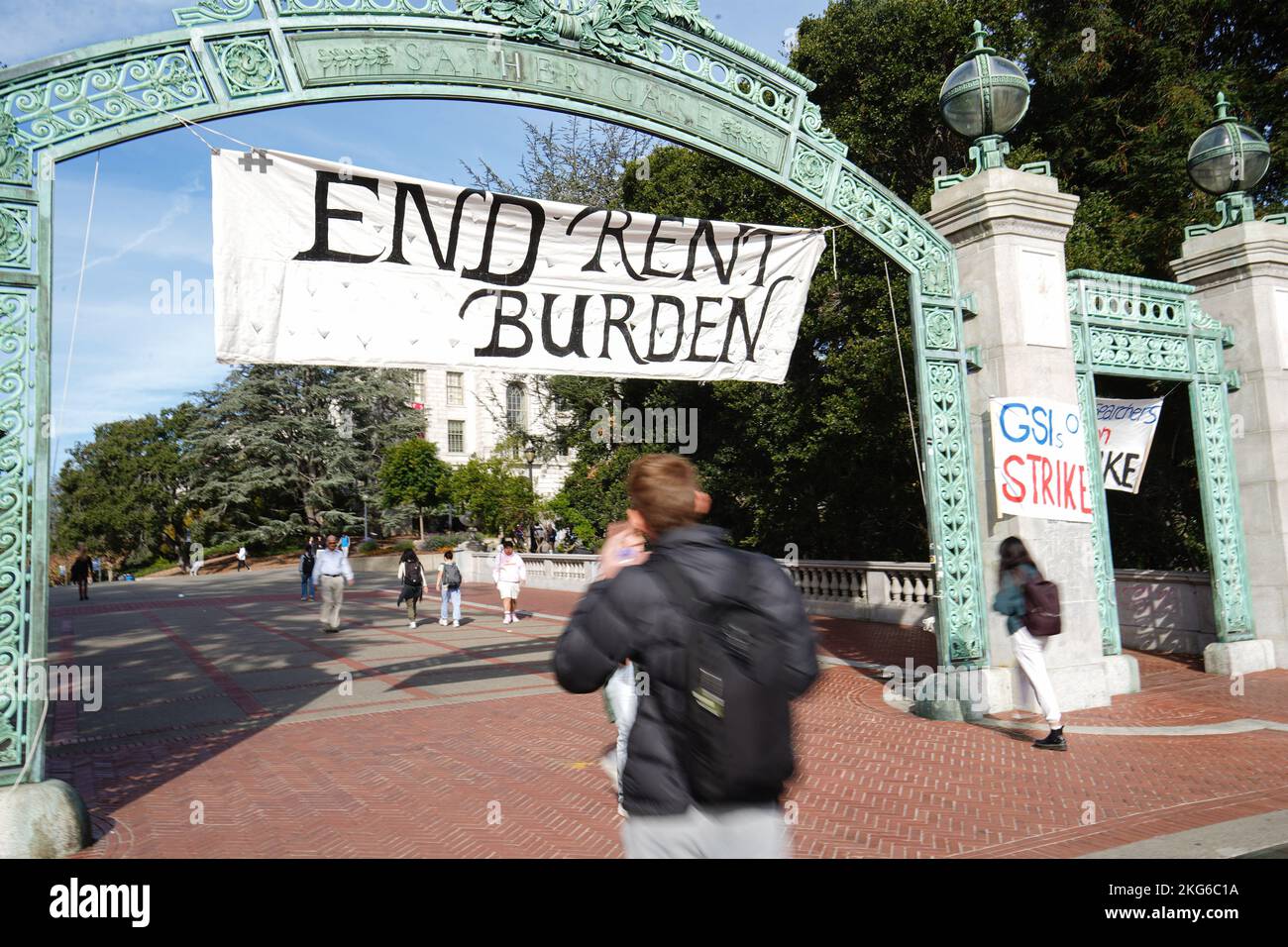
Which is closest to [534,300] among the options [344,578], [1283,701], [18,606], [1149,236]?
[18,606]

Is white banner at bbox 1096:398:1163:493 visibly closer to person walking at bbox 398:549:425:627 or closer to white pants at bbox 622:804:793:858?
white pants at bbox 622:804:793:858

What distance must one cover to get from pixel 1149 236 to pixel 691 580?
16.6 metres

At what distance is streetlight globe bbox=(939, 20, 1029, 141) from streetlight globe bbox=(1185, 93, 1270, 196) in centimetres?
349

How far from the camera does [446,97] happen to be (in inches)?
286

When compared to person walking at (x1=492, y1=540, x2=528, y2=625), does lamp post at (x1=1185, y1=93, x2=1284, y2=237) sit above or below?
above

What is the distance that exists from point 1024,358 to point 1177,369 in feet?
10.7

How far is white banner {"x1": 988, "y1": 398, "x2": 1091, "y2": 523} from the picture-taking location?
8.48m

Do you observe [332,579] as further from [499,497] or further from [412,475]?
[412,475]

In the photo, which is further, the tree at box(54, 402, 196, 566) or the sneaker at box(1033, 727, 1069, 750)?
the tree at box(54, 402, 196, 566)

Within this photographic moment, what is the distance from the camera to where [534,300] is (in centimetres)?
829

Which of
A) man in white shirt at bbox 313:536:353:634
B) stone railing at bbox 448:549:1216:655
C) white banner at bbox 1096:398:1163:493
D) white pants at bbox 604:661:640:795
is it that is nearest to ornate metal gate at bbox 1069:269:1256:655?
white banner at bbox 1096:398:1163:493

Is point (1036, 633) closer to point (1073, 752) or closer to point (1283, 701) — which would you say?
point (1073, 752)

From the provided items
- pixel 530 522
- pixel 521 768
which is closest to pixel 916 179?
pixel 521 768

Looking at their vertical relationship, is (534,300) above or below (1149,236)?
below
